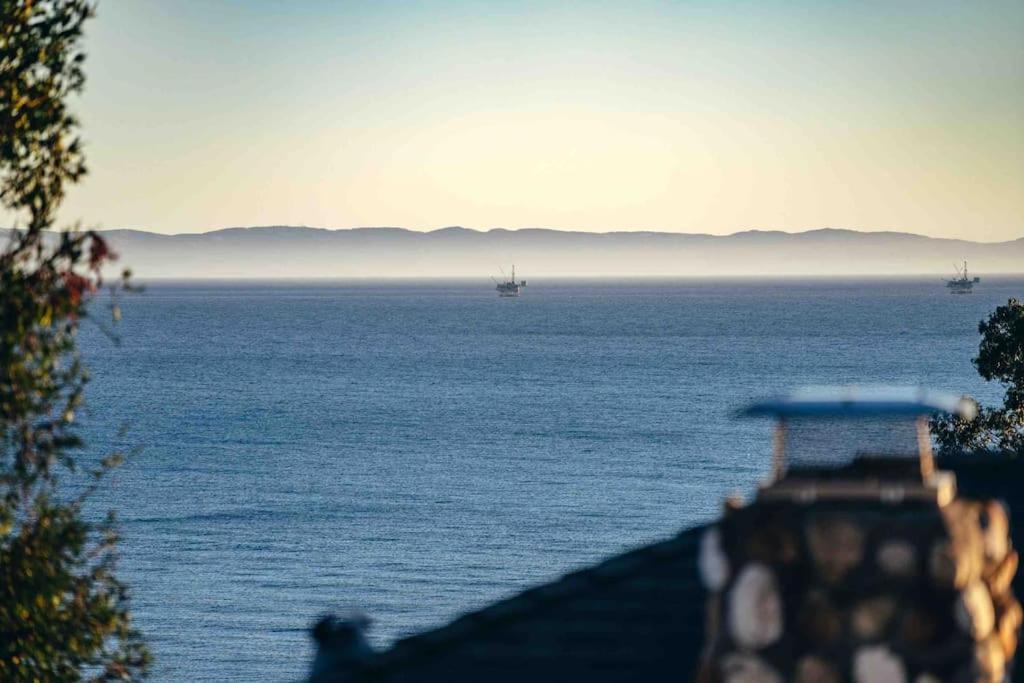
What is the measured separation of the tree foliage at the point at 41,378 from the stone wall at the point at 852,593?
35.4ft

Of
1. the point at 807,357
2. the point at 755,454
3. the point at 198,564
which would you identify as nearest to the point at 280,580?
the point at 198,564

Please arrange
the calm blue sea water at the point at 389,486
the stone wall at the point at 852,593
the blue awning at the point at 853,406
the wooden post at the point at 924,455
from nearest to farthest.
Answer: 1. the stone wall at the point at 852,593
2. the wooden post at the point at 924,455
3. the blue awning at the point at 853,406
4. the calm blue sea water at the point at 389,486

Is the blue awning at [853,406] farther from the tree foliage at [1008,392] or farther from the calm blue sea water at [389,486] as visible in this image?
the calm blue sea water at [389,486]

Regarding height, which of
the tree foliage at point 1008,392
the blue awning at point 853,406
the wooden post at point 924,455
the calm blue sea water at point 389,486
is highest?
the blue awning at point 853,406

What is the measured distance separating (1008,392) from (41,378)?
150 feet

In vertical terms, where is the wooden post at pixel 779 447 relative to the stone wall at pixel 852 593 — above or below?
above

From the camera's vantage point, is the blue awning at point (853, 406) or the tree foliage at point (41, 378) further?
the tree foliage at point (41, 378)

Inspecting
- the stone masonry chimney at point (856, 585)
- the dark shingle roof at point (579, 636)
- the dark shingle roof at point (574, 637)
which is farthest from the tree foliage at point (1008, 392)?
the stone masonry chimney at point (856, 585)

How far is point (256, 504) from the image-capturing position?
95688 millimetres

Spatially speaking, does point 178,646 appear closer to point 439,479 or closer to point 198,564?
point 198,564

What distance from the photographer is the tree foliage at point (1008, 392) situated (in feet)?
175

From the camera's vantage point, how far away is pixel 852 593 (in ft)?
20.7

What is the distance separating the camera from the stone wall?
6230mm

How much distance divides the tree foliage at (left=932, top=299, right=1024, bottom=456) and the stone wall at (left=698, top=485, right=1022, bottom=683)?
48411 mm
